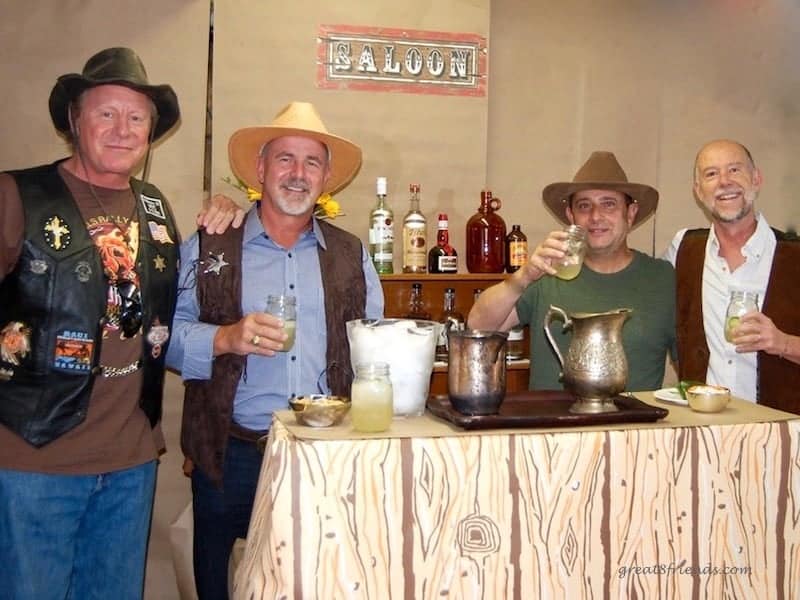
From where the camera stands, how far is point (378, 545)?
4.52 feet

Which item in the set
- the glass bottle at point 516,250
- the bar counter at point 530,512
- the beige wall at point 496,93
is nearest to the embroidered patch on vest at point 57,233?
the bar counter at point 530,512

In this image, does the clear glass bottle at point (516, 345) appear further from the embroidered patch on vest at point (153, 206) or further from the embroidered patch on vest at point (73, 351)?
the embroidered patch on vest at point (73, 351)

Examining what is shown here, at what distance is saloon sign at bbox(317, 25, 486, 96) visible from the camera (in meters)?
3.33

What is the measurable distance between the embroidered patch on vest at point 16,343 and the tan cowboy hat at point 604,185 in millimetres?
1705

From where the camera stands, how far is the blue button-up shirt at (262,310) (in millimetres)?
2129

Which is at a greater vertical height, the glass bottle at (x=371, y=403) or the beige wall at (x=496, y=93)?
the beige wall at (x=496, y=93)

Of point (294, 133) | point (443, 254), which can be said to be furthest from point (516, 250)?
point (294, 133)

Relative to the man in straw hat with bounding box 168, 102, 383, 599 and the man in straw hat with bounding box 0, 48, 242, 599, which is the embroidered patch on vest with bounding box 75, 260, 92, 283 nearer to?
the man in straw hat with bounding box 0, 48, 242, 599

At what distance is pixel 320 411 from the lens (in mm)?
1471

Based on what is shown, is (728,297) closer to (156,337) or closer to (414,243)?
(414,243)

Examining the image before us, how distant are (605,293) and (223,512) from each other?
1346 mm

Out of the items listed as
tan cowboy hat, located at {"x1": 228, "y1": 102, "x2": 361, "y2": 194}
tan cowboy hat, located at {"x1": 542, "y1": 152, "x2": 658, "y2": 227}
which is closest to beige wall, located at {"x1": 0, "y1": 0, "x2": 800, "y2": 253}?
tan cowboy hat, located at {"x1": 228, "y1": 102, "x2": 361, "y2": 194}

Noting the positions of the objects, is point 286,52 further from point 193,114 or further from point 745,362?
point 745,362

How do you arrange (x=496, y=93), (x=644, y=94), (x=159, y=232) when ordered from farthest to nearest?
1. (x=644, y=94)
2. (x=496, y=93)
3. (x=159, y=232)
